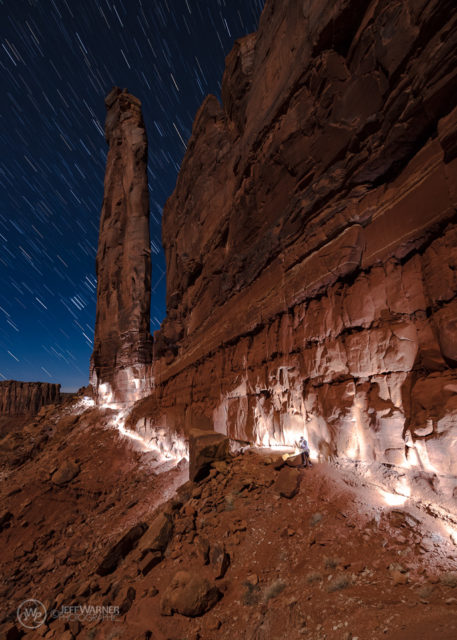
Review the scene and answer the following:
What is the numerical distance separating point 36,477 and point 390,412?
1691 cm

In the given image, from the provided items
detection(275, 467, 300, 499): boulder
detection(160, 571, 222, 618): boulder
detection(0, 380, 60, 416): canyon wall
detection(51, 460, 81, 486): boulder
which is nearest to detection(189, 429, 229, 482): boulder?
detection(275, 467, 300, 499): boulder

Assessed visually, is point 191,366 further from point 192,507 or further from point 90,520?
point 192,507

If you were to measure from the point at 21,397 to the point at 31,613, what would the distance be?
125 feet

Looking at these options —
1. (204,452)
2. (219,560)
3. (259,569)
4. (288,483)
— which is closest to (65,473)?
(204,452)

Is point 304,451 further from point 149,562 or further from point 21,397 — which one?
point 21,397

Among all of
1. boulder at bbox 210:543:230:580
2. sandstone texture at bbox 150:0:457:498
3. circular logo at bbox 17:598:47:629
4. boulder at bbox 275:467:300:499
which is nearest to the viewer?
boulder at bbox 210:543:230:580

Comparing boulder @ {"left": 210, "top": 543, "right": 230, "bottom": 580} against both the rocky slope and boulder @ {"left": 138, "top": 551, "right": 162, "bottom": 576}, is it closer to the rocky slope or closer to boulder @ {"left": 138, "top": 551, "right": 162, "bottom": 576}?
the rocky slope

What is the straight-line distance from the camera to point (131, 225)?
3109 centimetres

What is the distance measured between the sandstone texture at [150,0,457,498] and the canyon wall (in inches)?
1420

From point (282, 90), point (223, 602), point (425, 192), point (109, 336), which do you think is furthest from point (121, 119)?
point (223, 602)

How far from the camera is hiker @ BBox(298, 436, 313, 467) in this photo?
5.32 metres

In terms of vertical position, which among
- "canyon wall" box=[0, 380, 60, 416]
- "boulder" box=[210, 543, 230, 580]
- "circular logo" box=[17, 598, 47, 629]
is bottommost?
"circular logo" box=[17, 598, 47, 629]

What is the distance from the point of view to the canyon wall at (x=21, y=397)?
3466cm

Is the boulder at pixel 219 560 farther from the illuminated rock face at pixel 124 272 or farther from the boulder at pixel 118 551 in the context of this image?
the illuminated rock face at pixel 124 272
